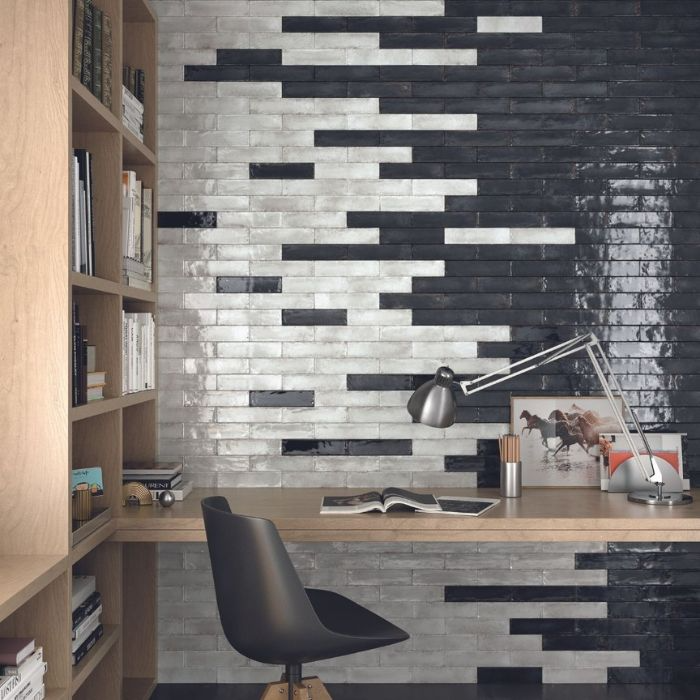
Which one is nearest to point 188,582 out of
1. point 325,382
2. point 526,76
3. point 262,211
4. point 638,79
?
point 325,382

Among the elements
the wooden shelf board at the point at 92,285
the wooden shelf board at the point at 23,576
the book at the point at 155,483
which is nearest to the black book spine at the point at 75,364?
the wooden shelf board at the point at 92,285

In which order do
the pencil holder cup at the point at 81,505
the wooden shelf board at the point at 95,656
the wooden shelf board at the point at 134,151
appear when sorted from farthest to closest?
the wooden shelf board at the point at 134,151
the pencil holder cup at the point at 81,505
the wooden shelf board at the point at 95,656

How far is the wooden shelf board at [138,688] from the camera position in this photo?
306 cm

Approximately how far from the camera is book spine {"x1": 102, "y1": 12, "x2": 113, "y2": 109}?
2590 mm

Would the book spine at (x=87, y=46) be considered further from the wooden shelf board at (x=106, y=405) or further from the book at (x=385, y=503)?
the book at (x=385, y=503)

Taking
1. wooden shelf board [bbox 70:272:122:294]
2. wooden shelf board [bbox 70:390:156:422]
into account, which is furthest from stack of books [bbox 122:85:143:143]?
wooden shelf board [bbox 70:390:156:422]

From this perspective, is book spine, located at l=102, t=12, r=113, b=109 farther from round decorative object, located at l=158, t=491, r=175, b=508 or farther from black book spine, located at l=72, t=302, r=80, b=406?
round decorative object, located at l=158, t=491, r=175, b=508

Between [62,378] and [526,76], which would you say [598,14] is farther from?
[62,378]

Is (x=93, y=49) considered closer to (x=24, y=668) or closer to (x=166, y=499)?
(x=166, y=499)

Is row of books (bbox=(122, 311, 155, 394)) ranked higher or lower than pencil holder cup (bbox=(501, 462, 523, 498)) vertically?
higher

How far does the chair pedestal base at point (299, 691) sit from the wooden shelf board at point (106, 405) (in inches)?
38.5

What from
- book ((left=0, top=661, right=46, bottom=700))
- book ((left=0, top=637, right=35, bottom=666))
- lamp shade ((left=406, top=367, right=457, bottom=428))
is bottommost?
book ((left=0, top=661, right=46, bottom=700))

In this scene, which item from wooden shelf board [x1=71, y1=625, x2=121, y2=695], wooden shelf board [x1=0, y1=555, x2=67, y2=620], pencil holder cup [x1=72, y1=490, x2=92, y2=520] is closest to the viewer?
wooden shelf board [x1=0, y1=555, x2=67, y2=620]

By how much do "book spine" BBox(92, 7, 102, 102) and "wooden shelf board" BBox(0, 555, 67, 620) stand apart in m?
1.41
